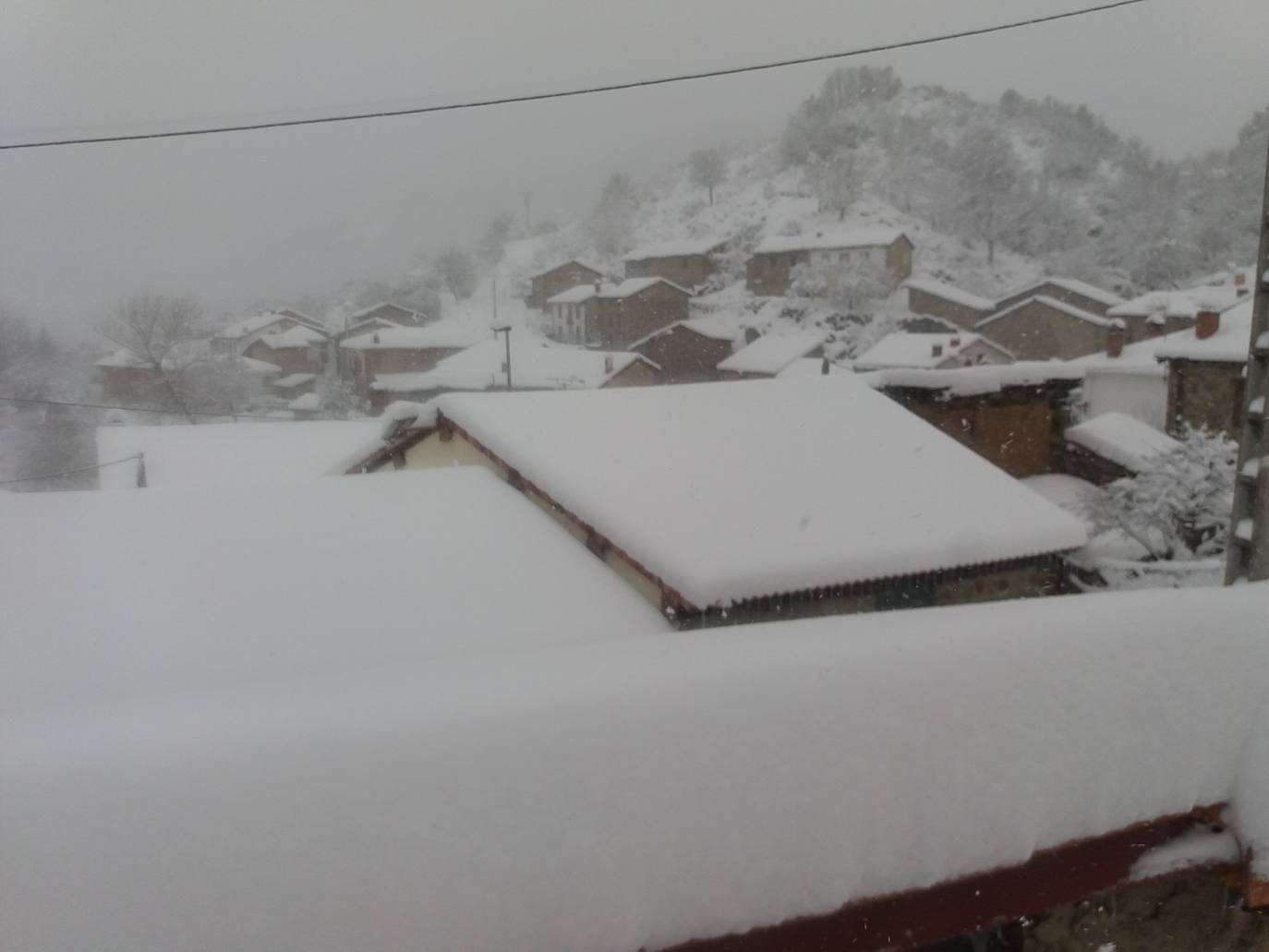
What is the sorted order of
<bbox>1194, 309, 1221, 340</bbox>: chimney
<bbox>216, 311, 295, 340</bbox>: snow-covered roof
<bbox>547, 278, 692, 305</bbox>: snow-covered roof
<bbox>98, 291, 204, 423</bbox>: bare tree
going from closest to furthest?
<bbox>1194, 309, 1221, 340</bbox>: chimney
<bbox>98, 291, 204, 423</bbox>: bare tree
<bbox>216, 311, 295, 340</bbox>: snow-covered roof
<bbox>547, 278, 692, 305</bbox>: snow-covered roof

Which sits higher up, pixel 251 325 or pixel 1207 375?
pixel 251 325

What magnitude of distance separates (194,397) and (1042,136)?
29689 millimetres

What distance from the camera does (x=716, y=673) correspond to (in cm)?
117

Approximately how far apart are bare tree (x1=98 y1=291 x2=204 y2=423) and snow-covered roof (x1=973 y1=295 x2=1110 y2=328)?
18.4 meters

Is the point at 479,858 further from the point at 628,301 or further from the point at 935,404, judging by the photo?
the point at 628,301

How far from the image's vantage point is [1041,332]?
20844 mm

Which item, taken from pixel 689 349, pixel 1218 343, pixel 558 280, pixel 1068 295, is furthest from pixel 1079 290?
A: pixel 558 280

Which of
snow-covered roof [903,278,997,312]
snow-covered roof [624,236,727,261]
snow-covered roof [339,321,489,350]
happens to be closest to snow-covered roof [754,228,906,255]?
snow-covered roof [624,236,727,261]

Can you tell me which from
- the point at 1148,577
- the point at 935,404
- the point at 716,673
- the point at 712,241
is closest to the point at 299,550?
the point at 716,673

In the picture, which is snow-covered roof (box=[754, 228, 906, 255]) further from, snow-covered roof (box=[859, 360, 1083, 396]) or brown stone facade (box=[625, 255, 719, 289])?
snow-covered roof (box=[859, 360, 1083, 396])

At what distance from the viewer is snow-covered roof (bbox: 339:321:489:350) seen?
1906 centimetres

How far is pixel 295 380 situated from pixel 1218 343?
1754 centimetres

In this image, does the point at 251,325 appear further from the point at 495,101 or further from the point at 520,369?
the point at 495,101

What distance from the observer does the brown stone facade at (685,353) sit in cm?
1953
